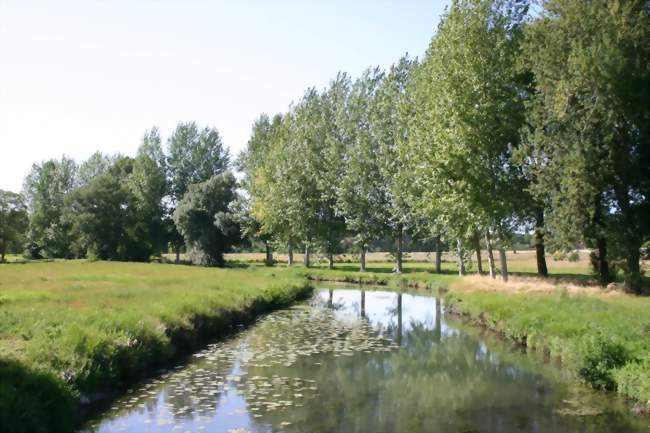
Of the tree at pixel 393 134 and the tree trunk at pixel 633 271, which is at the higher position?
the tree at pixel 393 134

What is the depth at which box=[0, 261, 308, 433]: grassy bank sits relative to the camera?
12.8 m

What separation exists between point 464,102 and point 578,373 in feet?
87.6

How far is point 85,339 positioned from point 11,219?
84508 mm

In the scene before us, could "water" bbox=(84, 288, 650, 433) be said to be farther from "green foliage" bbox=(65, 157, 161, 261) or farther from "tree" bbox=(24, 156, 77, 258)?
"tree" bbox=(24, 156, 77, 258)

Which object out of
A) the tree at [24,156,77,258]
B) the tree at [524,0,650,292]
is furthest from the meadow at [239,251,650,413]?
the tree at [24,156,77,258]

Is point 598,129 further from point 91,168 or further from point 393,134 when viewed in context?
point 91,168

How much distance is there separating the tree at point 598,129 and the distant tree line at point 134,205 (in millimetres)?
53754

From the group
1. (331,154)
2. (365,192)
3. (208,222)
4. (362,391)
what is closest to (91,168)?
(208,222)

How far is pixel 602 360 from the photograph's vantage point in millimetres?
17766

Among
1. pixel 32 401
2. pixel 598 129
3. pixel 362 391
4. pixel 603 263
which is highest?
pixel 598 129

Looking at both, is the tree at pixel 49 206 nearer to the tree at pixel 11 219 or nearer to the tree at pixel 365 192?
the tree at pixel 11 219

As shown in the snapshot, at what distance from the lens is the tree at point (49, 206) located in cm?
10006

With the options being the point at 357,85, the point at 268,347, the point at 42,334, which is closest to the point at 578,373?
the point at 268,347

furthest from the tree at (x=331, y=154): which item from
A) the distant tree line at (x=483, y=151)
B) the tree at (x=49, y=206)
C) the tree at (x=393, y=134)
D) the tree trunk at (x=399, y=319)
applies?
the tree at (x=49, y=206)
